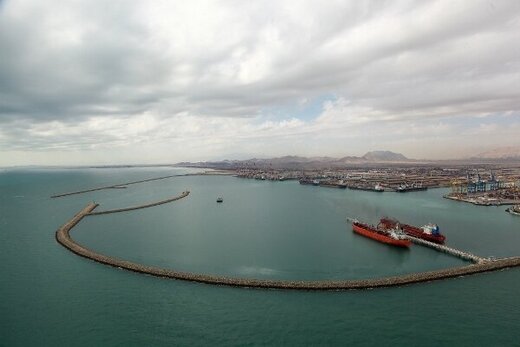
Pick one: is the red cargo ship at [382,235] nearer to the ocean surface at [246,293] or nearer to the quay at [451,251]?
the ocean surface at [246,293]

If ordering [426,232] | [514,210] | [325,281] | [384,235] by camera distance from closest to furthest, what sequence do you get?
1. [325,281]
2. [426,232]
3. [384,235]
4. [514,210]

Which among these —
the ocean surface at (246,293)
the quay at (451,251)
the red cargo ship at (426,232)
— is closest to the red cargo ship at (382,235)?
the ocean surface at (246,293)

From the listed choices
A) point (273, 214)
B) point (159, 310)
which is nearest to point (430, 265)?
point (159, 310)

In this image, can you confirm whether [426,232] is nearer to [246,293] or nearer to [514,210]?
[246,293]

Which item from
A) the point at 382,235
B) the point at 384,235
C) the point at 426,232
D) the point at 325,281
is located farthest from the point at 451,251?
the point at 325,281

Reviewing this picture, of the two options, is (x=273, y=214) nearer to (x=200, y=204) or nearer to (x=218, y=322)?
(x=200, y=204)

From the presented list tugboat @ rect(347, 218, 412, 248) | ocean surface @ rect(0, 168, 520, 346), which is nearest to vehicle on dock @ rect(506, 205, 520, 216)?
ocean surface @ rect(0, 168, 520, 346)
